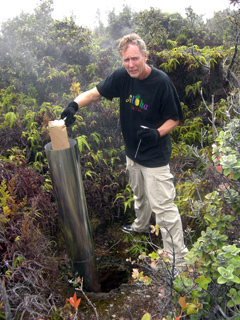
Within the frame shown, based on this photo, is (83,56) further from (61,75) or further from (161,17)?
(161,17)

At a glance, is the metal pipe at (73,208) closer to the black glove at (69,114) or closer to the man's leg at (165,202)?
the black glove at (69,114)


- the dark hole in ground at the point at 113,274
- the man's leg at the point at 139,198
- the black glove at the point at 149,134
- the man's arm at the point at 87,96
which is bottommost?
the dark hole in ground at the point at 113,274

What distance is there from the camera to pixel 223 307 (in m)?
2.01

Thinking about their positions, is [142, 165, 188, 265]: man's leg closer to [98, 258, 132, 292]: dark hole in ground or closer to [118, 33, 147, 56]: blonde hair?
[98, 258, 132, 292]: dark hole in ground

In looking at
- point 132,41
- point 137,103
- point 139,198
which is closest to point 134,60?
point 132,41

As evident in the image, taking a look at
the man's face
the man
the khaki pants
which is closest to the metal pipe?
the man

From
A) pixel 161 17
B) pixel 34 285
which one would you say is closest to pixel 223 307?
pixel 34 285

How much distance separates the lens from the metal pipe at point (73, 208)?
292 cm

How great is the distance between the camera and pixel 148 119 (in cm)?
353

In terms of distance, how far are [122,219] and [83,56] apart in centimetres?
537

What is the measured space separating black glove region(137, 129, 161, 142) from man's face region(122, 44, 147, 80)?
0.61 metres

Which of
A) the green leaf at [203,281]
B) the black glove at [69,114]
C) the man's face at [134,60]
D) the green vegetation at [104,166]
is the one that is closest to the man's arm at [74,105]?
the black glove at [69,114]

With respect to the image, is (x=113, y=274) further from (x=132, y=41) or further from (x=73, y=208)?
(x=132, y=41)

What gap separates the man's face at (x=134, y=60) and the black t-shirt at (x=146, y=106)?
17cm
